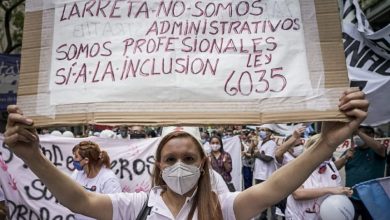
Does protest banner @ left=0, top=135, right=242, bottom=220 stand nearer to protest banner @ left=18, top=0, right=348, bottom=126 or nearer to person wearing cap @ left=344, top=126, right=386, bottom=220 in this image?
person wearing cap @ left=344, top=126, right=386, bottom=220

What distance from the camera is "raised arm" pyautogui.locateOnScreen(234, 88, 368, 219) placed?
236 centimetres

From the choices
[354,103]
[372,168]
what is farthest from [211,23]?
[372,168]

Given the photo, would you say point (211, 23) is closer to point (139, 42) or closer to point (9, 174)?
point (139, 42)

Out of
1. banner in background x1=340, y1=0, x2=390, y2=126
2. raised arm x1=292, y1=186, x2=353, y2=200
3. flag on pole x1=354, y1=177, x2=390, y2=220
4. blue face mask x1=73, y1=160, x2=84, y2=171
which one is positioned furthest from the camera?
banner in background x1=340, y1=0, x2=390, y2=126

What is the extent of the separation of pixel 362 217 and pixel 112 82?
3546 mm

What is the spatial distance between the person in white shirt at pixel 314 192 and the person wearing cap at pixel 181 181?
2807mm

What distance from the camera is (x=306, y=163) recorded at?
2510mm

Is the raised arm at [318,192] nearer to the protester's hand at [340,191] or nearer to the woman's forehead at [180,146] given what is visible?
the protester's hand at [340,191]

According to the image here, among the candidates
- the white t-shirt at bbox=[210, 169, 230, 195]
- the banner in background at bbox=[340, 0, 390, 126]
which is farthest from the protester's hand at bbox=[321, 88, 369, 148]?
the banner in background at bbox=[340, 0, 390, 126]

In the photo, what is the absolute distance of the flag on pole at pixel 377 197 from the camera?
16.8ft

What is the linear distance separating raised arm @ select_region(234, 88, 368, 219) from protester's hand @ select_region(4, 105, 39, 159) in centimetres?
94

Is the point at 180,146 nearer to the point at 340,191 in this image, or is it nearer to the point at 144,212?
the point at 144,212

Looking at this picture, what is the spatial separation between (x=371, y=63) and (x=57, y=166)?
389 centimetres

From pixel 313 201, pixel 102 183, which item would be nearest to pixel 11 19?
pixel 102 183
